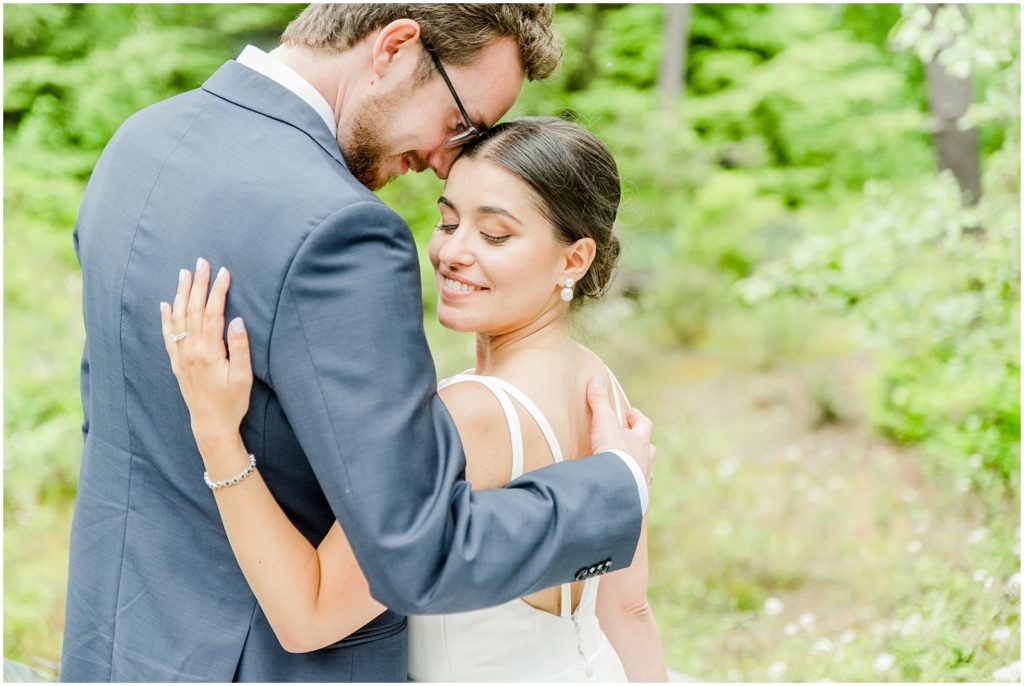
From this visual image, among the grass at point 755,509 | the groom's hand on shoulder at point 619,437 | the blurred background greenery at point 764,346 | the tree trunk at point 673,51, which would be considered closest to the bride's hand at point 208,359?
the groom's hand on shoulder at point 619,437

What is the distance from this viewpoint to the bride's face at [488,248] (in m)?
1.85

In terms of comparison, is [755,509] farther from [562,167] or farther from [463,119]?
[463,119]

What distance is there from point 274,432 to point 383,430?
0.75ft

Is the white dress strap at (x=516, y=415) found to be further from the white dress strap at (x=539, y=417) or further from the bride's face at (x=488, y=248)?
the bride's face at (x=488, y=248)

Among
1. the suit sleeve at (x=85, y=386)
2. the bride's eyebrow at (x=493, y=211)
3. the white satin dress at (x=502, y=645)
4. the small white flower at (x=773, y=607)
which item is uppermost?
the bride's eyebrow at (x=493, y=211)

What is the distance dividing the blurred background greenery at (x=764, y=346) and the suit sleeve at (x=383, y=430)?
0.99 meters

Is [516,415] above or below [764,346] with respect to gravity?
above

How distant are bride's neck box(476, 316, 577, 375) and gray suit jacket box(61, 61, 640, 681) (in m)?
0.46

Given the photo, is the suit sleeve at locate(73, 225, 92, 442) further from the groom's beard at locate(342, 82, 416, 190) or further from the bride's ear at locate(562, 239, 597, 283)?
the bride's ear at locate(562, 239, 597, 283)

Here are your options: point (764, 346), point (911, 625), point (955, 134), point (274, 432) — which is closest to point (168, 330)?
point (274, 432)

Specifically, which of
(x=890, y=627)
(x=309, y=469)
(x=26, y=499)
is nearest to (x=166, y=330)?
(x=309, y=469)

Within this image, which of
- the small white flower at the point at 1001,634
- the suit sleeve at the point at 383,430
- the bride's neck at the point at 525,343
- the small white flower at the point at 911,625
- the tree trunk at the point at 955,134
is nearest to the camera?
the suit sleeve at the point at 383,430

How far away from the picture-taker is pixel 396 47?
1684 mm

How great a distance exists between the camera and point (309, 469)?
4.85ft
